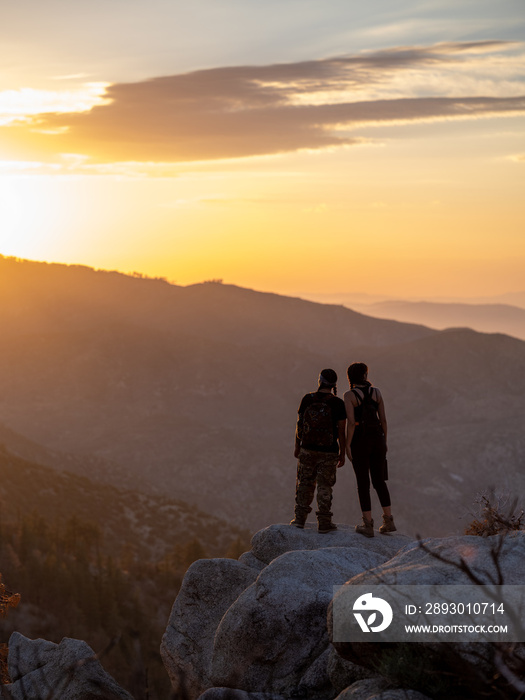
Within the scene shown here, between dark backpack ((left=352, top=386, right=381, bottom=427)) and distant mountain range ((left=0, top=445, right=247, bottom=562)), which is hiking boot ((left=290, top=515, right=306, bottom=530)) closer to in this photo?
dark backpack ((left=352, top=386, right=381, bottom=427))

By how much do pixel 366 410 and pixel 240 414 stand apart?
129 m

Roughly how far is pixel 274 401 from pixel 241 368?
1527 centimetres

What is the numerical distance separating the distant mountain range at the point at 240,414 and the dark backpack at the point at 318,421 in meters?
71.7

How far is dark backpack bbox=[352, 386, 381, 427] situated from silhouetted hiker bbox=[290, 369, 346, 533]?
0.23 metres

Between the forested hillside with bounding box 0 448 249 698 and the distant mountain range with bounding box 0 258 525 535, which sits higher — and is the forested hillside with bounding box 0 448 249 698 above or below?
above

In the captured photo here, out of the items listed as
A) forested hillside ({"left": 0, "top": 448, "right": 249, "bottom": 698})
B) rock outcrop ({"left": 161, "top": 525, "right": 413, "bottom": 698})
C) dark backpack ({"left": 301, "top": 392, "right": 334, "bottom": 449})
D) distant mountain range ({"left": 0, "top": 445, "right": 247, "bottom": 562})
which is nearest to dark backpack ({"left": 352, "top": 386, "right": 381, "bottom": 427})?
dark backpack ({"left": 301, "top": 392, "right": 334, "bottom": 449})

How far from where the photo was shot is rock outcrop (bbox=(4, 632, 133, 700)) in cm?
1139

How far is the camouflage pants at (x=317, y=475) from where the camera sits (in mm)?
12992

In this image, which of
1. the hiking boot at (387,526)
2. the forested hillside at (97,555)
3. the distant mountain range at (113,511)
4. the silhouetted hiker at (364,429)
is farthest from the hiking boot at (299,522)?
the distant mountain range at (113,511)

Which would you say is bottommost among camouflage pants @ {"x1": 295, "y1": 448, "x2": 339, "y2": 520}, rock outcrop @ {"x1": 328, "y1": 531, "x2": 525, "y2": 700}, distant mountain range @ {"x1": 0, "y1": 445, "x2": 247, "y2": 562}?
distant mountain range @ {"x1": 0, "y1": 445, "x2": 247, "y2": 562}

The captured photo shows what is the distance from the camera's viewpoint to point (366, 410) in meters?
12.6

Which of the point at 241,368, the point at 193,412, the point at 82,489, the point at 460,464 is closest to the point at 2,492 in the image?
the point at 82,489

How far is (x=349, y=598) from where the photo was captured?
324 inches

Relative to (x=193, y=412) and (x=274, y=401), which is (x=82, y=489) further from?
A: (x=274, y=401)
